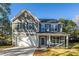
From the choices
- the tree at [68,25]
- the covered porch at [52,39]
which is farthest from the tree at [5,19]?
the tree at [68,25]

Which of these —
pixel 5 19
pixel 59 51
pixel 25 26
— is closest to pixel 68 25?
pixel 59 51

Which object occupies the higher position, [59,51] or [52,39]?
[52,39]

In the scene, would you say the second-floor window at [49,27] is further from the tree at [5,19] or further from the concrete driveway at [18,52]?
Answer: the tree at [5,19]

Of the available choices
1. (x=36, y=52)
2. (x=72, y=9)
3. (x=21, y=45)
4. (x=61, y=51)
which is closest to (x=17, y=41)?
(x=21, y=45)

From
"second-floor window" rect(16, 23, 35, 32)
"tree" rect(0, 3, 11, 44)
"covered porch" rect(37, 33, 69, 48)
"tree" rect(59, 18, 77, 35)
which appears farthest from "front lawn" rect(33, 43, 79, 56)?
"tree" rect(0, 3, 11, 44)

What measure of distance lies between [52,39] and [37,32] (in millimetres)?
290

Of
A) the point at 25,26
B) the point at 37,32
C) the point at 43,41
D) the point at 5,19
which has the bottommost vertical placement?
the point at 43,41

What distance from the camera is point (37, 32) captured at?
4.77 meters

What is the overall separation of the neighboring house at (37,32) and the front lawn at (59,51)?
94mm

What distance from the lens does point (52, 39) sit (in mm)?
4758

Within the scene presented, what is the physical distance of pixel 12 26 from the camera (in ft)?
15.6

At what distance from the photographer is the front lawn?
4648 mm

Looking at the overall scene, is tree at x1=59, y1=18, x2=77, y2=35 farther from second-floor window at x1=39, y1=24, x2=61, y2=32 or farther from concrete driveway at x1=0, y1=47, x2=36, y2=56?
concrete driveway at x1=0, y1=47, x2=36, y2=56

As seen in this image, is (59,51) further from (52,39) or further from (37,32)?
(37,32)
